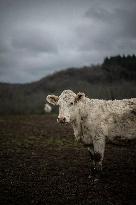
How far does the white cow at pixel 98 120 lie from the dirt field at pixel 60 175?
572 mm

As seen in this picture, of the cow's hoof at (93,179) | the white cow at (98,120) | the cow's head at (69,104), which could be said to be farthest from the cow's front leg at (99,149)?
the cow's head at (69,104)

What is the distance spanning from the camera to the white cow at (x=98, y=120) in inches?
354

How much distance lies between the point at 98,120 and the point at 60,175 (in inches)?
82.8

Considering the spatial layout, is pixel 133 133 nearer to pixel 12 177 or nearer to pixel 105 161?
pixel 105 161

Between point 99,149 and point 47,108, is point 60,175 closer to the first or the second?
point 99,149

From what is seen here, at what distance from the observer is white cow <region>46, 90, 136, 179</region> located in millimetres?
8992

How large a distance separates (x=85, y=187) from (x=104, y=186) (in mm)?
506

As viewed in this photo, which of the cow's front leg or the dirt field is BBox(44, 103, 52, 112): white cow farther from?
the cow's front leg

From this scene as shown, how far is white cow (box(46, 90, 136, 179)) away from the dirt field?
1.88 feet

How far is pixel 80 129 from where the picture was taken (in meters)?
9.49

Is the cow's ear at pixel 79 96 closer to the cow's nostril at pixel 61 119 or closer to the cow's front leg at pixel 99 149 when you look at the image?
the cow's nostril at pixel 61 119

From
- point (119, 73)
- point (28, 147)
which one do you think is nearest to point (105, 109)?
point (28, 147)

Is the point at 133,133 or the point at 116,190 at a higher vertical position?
the point at 133,133

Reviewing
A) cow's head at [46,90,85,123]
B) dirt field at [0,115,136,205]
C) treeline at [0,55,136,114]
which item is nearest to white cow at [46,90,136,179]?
cow's head at [46,90,85,123]
